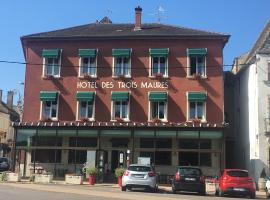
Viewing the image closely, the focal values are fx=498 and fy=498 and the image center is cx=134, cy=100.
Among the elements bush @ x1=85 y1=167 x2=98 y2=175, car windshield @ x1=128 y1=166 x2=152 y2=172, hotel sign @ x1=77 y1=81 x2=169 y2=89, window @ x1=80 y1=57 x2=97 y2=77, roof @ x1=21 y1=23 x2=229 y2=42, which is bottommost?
bush @ x1=85 y1=167 x2=98 y2=175

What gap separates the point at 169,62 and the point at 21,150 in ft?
43.9

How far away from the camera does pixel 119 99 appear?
38.4 metres

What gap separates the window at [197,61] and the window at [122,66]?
486 cm

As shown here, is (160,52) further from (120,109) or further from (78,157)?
(78,157)

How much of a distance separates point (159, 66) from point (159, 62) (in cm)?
32

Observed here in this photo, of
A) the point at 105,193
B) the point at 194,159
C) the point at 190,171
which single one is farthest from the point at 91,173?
the point at 194,159

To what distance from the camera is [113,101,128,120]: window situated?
38.6m

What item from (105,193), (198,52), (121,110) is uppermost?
Result: (198,52)

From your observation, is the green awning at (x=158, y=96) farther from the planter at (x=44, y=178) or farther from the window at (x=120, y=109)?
the planter at (x=44, y=178)

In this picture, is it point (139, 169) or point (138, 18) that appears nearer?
point (139, 169)

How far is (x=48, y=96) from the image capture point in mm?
39062

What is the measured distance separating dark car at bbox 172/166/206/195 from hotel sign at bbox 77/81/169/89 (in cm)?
1210

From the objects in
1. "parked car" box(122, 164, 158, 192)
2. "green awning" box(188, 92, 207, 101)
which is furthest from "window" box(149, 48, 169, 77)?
"parked car" box(122, 164, 158, 192)

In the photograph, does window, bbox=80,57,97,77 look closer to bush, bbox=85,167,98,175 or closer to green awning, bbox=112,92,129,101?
green awning, bbox=112,92,129,101
